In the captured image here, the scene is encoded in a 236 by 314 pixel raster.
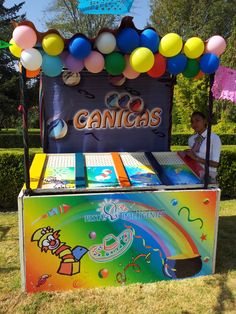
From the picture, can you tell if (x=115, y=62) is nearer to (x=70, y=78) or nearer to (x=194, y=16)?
(x=70, y=78)

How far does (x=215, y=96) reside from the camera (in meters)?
3.64

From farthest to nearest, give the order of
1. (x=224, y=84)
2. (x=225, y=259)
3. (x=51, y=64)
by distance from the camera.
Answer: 1. (x=225, y=259)
2. (x=224, y=84)
3. (x=51, y=64)

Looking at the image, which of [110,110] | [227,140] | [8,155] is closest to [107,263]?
[110,110]

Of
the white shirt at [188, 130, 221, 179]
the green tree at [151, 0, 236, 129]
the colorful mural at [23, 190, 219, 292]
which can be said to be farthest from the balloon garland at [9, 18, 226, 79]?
the green tree at [151, 0, 236, 129]

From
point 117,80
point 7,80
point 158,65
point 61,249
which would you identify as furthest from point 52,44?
point 7,80

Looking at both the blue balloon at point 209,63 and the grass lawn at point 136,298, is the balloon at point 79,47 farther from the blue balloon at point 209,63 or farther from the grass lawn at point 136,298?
the grass lawn at point 136,298

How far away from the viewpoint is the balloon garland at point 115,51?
3027mm

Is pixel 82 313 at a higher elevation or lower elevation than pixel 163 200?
lower

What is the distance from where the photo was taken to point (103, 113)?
4473 millimetres

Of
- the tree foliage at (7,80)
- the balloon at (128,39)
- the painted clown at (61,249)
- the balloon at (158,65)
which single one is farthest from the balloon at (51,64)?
the tree foliage at (7,80)

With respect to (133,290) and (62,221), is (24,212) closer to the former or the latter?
(62,221)

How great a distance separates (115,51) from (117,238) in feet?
5.93

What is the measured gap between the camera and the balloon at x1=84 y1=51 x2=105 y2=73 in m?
3.20

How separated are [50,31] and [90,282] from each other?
2.40 m
